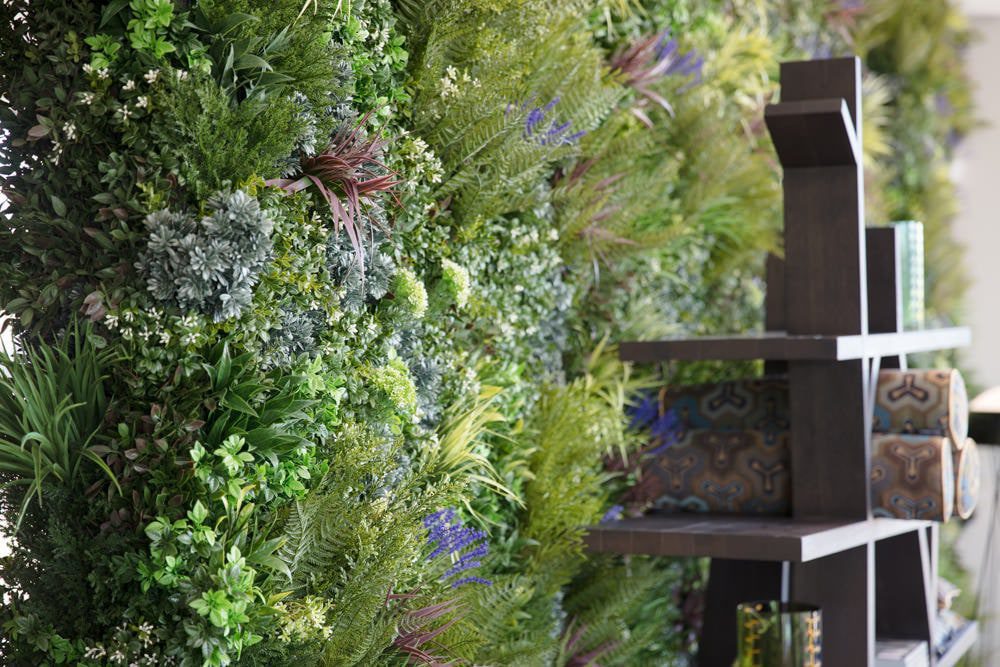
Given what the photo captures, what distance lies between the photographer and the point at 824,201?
7.12 ft

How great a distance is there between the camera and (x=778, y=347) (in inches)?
80.7

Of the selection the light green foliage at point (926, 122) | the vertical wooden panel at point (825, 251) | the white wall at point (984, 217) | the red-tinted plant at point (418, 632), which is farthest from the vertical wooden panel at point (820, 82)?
the white wall at point (984, 217)

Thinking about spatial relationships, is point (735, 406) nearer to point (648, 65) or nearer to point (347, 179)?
point (648, 65)

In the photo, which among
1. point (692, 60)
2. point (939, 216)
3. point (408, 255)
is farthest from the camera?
point (939, 216)

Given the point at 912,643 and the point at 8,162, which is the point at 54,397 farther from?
the point at 912,643

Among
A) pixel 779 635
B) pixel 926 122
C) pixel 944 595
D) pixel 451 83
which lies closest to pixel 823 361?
pixel 779 635

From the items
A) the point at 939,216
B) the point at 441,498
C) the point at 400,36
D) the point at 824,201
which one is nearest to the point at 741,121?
the point at 824,201

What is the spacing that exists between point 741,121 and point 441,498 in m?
1.67

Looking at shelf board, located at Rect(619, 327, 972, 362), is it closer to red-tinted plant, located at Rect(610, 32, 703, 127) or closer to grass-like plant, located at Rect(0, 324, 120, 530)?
red-tinted plant, located at Rect(610, 32, 703, 127)

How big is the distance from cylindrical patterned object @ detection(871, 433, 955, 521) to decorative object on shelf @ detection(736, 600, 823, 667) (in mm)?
256

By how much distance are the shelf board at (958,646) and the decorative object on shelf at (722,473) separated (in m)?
0.63

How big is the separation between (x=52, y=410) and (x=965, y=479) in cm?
179

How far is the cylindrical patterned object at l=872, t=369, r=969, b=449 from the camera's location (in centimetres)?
220

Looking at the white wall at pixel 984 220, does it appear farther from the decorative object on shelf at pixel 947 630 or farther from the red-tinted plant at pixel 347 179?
the red-tinted plant at pixel 347 179
